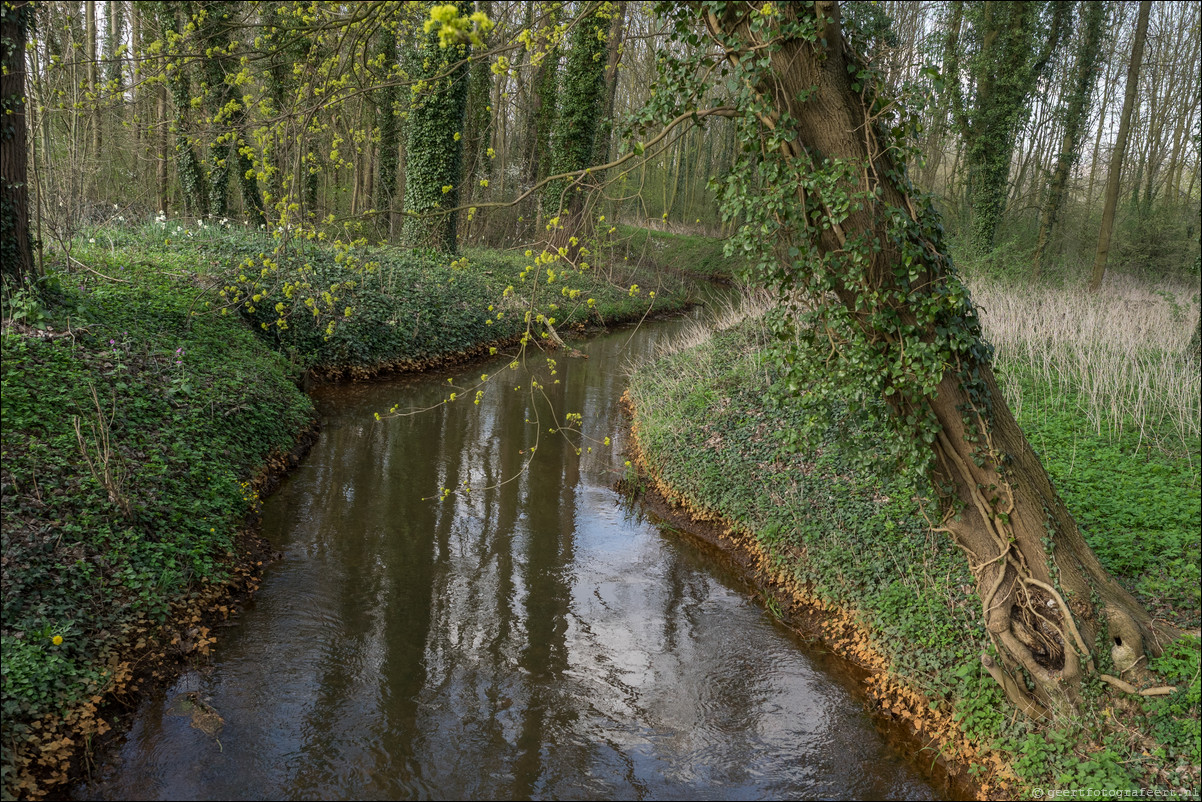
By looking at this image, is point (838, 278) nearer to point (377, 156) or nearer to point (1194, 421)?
point (1194, 421)

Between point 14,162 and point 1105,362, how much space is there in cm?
1184

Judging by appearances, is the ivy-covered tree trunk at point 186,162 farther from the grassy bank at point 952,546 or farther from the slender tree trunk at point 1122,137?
the slender tree trunk at point 1122,137

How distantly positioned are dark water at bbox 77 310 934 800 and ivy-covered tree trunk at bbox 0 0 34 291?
351cm

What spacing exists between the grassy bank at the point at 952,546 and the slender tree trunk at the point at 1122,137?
715cm

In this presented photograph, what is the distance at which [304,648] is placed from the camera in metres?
5.63

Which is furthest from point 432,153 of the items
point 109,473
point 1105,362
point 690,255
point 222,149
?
point 690,255

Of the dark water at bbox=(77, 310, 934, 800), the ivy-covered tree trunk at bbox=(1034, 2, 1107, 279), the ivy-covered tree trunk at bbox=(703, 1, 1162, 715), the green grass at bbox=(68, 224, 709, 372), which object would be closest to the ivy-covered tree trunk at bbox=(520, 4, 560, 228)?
the green grass at bbox=(68, 224, 709, 372)

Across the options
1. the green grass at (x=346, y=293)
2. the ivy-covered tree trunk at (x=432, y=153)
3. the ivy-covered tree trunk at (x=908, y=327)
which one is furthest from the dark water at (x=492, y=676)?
the ivy-covered tree trunk at (x=432, y=153)

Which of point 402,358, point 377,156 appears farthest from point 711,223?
point 402,358

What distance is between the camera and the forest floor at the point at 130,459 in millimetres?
4508

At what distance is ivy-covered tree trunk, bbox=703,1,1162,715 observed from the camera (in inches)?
165

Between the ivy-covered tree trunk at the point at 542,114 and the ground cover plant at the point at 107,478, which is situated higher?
the ivy-covered tree trunk at the point at 542,114

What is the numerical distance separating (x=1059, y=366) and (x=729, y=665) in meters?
5.88

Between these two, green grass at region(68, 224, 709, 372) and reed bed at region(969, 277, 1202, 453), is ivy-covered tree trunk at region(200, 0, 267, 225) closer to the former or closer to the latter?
green grass at region(68, 224, 709, 372)
